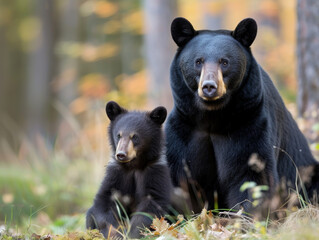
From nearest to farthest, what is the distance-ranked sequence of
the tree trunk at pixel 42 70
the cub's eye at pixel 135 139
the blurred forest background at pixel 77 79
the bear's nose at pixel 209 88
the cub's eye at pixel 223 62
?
the bear's nose at pixel 209 88 < the cub's eye at pixel 223 62 < the cub's eye at pixel 135 139 < the blurred forest background at pixel 77 79 < the tree trunk at pixel 42 70

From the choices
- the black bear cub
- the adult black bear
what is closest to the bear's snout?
the adult black bear

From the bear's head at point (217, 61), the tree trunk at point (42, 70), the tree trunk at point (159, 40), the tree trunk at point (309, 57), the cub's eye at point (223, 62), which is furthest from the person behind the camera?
the tree trunk at point (42, 70)

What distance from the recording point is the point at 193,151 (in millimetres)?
4984

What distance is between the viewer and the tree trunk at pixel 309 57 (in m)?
6.87

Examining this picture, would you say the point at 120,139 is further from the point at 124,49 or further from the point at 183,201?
the point at 124,49

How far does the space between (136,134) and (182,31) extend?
104 centimetres

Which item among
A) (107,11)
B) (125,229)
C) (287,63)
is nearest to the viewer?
(125,229)

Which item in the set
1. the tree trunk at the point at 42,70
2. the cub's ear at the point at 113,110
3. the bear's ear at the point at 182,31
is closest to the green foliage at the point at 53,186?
the cub's ear at the point at 113,110

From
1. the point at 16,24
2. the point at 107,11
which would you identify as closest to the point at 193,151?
the point at 107,11

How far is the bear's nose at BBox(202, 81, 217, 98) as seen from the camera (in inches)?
169

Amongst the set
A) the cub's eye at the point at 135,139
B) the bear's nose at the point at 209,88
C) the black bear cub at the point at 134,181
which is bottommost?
the black bear cub at the point at 134,181

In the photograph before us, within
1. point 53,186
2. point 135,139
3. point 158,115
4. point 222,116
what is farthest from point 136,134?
point 53,186

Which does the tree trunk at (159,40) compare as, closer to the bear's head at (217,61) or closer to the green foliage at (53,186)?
the green foliage at (53,186)

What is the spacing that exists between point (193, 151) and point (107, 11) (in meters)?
13.9
